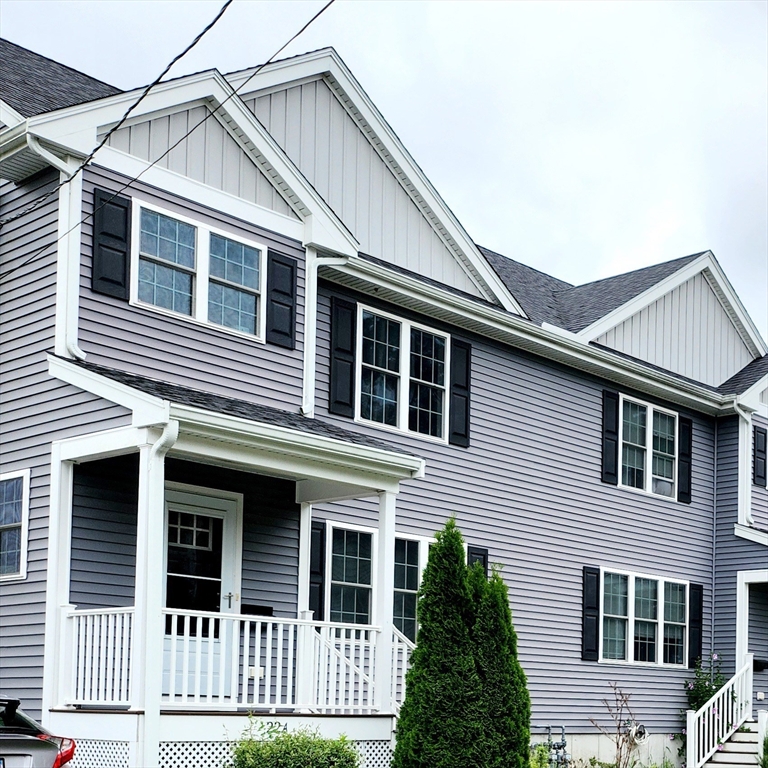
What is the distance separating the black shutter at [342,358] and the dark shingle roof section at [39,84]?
3878 mm

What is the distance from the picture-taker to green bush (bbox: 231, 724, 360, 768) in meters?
11.5

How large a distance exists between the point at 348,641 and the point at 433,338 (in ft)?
18.2

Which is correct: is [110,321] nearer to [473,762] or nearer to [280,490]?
[280,490]

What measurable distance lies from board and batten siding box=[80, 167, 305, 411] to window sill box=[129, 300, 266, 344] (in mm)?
13

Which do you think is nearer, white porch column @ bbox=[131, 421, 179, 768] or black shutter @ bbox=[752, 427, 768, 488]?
white porch column @ bbox=[131, 421, 179, 768]

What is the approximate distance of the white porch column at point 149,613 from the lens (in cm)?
1090

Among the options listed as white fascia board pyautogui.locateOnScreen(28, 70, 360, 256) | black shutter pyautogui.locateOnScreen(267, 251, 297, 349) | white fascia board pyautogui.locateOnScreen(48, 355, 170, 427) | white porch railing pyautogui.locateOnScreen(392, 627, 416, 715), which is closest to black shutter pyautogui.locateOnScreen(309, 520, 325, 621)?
white porch railing pyautogui.locateOnScreen(392, 627, 416, 715)

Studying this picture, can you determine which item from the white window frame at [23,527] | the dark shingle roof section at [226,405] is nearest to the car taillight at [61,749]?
the dark shingle roof section at [226,405]

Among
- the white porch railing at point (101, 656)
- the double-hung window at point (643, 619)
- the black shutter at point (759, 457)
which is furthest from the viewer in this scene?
the black shutter at point (759, 457)

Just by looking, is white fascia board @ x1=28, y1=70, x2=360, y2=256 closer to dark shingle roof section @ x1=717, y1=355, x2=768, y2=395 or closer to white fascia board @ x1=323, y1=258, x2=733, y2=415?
white fascia board @ x1=323, y1=258, x2=733, y2=415

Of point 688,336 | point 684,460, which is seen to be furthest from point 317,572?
point 688,336

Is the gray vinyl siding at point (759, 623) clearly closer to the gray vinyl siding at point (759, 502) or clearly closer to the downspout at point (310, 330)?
the gray vinyl siding at point (759, 502)

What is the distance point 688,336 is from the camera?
76.7ft

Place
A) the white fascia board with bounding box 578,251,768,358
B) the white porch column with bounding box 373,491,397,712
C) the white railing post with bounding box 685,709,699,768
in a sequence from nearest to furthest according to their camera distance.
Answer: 1. the white porch column with bounding box 373,491,397,712
2. the white railing post with bounding box 685,709,699,768
3. the white fascia board with bounding box 578,251,768,358
